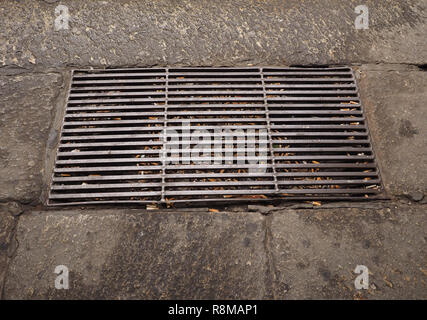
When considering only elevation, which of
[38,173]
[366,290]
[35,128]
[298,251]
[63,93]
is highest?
[63,93]

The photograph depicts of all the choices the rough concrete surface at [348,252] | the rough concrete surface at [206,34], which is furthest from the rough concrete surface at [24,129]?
the rough concrete surface at [348,252]

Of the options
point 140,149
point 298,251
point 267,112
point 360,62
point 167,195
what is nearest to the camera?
point 298,251

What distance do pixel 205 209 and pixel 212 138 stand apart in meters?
0.52

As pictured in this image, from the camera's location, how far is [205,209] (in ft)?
5.41

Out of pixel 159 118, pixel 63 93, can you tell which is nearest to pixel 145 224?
pixel 159 118

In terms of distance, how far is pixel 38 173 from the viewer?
1.70 meters

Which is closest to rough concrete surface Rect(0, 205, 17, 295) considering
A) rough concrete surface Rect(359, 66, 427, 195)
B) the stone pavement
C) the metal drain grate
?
the stone pavement

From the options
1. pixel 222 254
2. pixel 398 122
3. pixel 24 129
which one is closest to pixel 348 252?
pixel 222 254

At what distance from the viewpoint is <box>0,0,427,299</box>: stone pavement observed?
145cm

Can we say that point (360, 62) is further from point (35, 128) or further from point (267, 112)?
point (35, 128)

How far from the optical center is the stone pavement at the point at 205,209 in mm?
1452

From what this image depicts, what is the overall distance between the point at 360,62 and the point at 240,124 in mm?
1277

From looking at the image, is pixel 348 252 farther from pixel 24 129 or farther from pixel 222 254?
pixel 24 129

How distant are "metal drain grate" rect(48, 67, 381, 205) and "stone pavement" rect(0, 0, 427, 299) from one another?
4.4 inches
